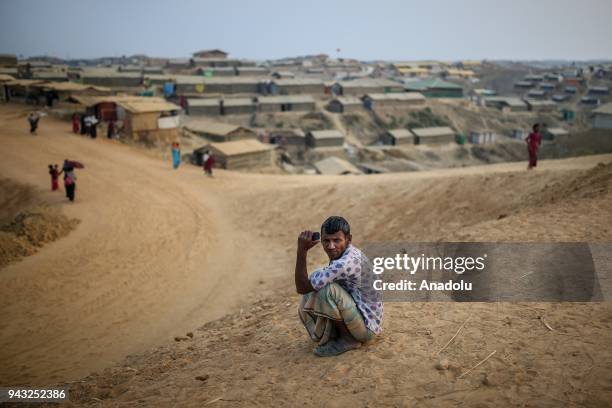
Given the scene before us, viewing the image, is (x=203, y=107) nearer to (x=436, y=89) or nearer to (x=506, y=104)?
(x=436, y=89)

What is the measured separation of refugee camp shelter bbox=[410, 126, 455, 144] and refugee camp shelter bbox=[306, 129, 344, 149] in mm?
10716

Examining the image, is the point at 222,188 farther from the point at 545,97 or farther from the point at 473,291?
the point at 545,97

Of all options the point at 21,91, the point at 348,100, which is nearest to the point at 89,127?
the point at 21,91

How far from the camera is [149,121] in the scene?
28391mm

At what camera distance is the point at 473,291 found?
249 inches

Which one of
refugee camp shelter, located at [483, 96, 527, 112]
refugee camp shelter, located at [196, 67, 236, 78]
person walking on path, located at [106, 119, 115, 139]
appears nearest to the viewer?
person walking on path, located at [106, 119, 115, 139]

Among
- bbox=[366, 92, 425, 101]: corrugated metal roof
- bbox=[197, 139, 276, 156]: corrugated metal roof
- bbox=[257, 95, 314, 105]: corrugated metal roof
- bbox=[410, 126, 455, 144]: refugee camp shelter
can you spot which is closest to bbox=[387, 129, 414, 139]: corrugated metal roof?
bbox=[410, 126, 455, 144]: refugee camp shelter

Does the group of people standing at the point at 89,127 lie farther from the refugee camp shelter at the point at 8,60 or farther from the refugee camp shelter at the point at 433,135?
the refugee camp shelter at the point at 433,135

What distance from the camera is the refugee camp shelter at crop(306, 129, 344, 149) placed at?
151 feet

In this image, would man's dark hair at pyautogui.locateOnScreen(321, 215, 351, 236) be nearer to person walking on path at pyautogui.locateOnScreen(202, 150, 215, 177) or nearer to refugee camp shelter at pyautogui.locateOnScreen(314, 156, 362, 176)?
person walking on path at pyautogui.locateOnScreen(202, 150, 215, 177)

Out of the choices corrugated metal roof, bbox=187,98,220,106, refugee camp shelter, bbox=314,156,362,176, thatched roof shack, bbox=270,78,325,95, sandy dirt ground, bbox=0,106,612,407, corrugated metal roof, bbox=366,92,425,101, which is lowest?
refugee camp shelter, bbox=314,156,362,176

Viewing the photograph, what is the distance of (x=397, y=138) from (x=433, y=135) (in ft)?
17.8

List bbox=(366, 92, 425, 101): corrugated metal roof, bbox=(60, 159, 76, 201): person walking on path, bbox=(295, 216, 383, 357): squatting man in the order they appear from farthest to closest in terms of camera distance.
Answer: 1. bbox=(366, 92, 425, 101): corrugated metal roof
2. bbox=(60, 159, 76, 201): person walking on path
3. bbox=(295, 216, 383, 357): squatting man

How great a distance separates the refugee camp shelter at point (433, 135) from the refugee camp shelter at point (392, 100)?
8005mm
